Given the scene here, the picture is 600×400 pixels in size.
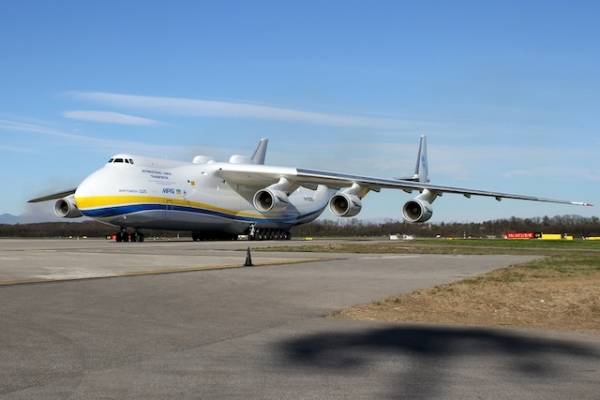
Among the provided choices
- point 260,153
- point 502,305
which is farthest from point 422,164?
point 502,305

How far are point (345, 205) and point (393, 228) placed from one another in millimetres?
65115

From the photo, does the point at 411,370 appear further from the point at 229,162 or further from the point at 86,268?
the point at 229,162

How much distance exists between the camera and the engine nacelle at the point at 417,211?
149 feet

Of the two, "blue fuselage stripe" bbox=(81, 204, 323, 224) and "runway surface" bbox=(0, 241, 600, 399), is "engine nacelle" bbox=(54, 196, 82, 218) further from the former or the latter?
"runway surface" bbox=(0, 241, 600, 399)

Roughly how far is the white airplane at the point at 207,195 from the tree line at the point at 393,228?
32292 mm

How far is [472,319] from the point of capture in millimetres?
10555

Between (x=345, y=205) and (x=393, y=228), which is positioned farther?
(x=393, y=228)

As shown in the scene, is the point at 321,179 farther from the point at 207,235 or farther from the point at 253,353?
the point at 253,353

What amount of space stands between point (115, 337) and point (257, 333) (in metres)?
1.73

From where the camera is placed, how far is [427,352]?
24.9 feet

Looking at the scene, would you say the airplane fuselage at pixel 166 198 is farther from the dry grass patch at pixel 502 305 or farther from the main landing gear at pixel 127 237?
the dry grass patch at pixel 502 305

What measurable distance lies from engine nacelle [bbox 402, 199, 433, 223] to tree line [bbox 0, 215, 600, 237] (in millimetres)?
43463

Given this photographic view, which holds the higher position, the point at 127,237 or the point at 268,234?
the point at 268,234

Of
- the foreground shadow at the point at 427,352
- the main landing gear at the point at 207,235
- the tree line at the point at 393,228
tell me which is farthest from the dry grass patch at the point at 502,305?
the tree line at the point at 393,228
